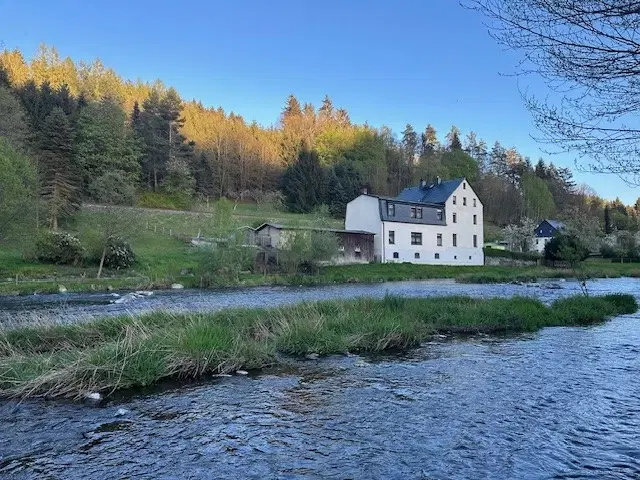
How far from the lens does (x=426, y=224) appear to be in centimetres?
5478

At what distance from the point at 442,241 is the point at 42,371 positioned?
51.4 metres

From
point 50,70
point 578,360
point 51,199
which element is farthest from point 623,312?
point 50,70

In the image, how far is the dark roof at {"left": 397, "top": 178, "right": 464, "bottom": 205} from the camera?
2260 inches

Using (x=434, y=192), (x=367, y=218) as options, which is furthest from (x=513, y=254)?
(x=367, y=218)

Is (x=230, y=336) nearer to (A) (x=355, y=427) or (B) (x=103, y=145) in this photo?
(A) (x=355, y=427)

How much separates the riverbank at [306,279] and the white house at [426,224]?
17.5 ft

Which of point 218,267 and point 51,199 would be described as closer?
point 218,267

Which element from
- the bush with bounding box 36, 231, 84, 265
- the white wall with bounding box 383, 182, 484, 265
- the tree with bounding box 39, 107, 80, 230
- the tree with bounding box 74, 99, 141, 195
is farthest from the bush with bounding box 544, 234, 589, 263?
the tree with bounding box 39, 107, 80, 230

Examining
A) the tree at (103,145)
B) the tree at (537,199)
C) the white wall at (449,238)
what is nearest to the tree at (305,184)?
the tree at (103,145)

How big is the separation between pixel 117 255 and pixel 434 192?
37738 mm

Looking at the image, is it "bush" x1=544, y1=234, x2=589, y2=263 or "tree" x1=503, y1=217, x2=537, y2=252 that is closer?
"bush" x1=544, y1=234, x2=589, y2=263

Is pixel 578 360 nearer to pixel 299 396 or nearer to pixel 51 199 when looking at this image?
pixel 299 396

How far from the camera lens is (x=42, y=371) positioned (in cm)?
827

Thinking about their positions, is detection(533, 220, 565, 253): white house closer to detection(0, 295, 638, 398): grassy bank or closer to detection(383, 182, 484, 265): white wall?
detection(383, 182, 484, 265): white wall
